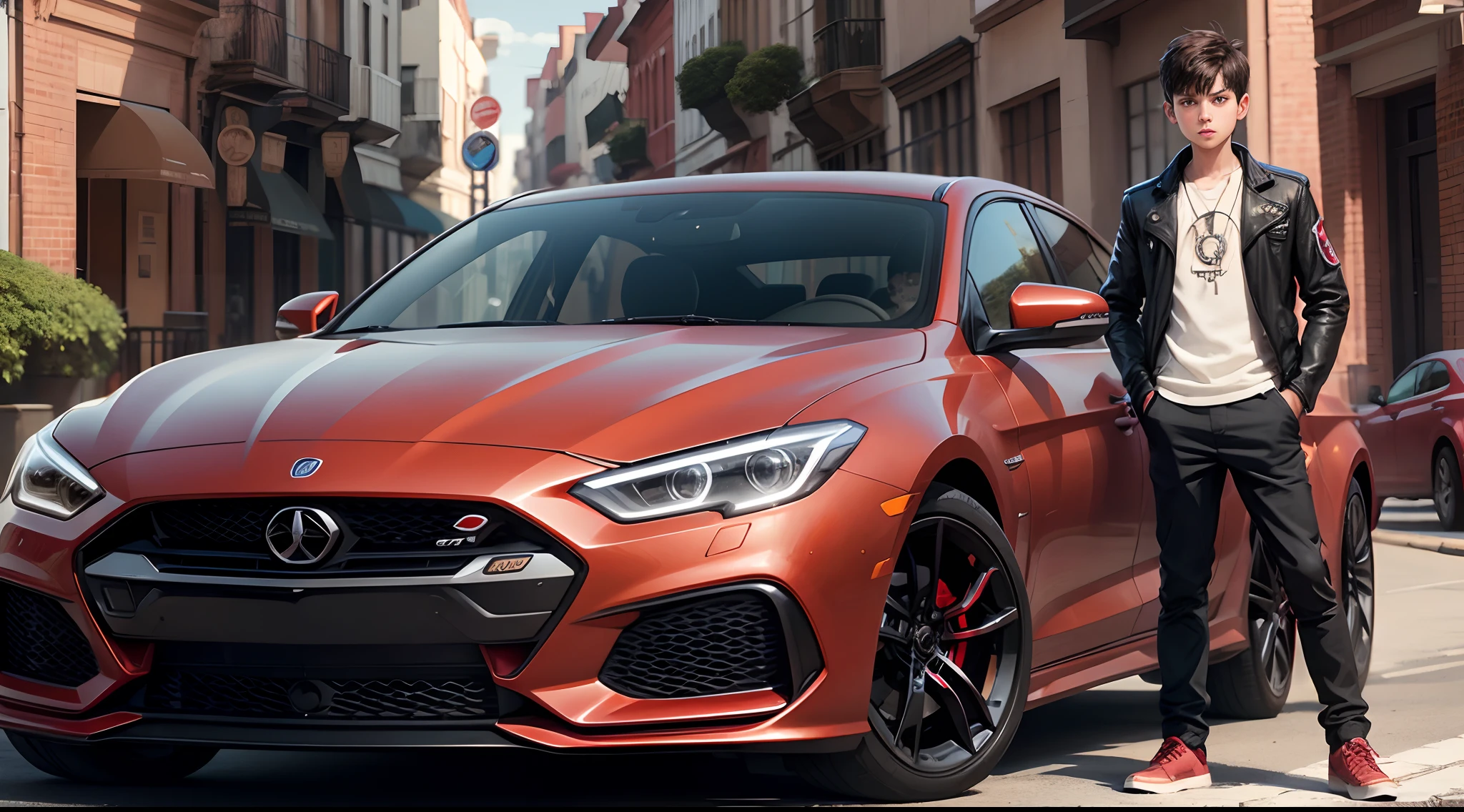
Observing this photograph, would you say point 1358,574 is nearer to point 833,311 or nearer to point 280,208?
point 833,311

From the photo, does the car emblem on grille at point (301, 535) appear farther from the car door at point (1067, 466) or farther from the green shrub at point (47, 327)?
the green shrub at point (47, 327)

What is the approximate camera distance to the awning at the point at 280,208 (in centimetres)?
3147

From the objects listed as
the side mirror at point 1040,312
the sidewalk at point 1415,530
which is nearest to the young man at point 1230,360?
the side mirror at point 1040,312

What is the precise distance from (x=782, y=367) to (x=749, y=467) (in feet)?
1.45

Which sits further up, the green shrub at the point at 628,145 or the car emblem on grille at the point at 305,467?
the green shrub at the point at 628,145

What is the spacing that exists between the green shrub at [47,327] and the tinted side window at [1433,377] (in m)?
11.5

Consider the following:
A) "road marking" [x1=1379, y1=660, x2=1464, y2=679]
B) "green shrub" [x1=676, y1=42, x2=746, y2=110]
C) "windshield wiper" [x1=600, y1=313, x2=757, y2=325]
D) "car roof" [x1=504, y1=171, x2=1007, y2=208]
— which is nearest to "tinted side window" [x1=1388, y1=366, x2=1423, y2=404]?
"road marking" [x1=1379, y1=660, x2=1464, y2=679]

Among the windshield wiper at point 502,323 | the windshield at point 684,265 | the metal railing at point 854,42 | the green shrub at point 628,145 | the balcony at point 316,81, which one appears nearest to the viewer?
the windshield at point 684,265

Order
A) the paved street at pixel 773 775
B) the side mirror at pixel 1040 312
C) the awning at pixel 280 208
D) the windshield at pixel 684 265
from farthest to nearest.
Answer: the awning at pixel 280 208 < the windshield at pixel 684 265 < the side mirror at pixel 1040 312 < the paved street at pixel 773 775

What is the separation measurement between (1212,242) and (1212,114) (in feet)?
1.02

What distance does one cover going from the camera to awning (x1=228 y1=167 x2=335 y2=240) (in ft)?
103

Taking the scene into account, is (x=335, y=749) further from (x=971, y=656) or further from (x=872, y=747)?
(x=971, y=656)

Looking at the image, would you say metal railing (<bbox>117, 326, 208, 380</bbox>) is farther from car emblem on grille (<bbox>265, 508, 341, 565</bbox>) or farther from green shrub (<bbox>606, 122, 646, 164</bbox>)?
green shrub (<bbox>606, 122, 646, 164</bbox>)

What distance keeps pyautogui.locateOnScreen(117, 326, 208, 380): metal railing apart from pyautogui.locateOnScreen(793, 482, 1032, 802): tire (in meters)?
21.8
